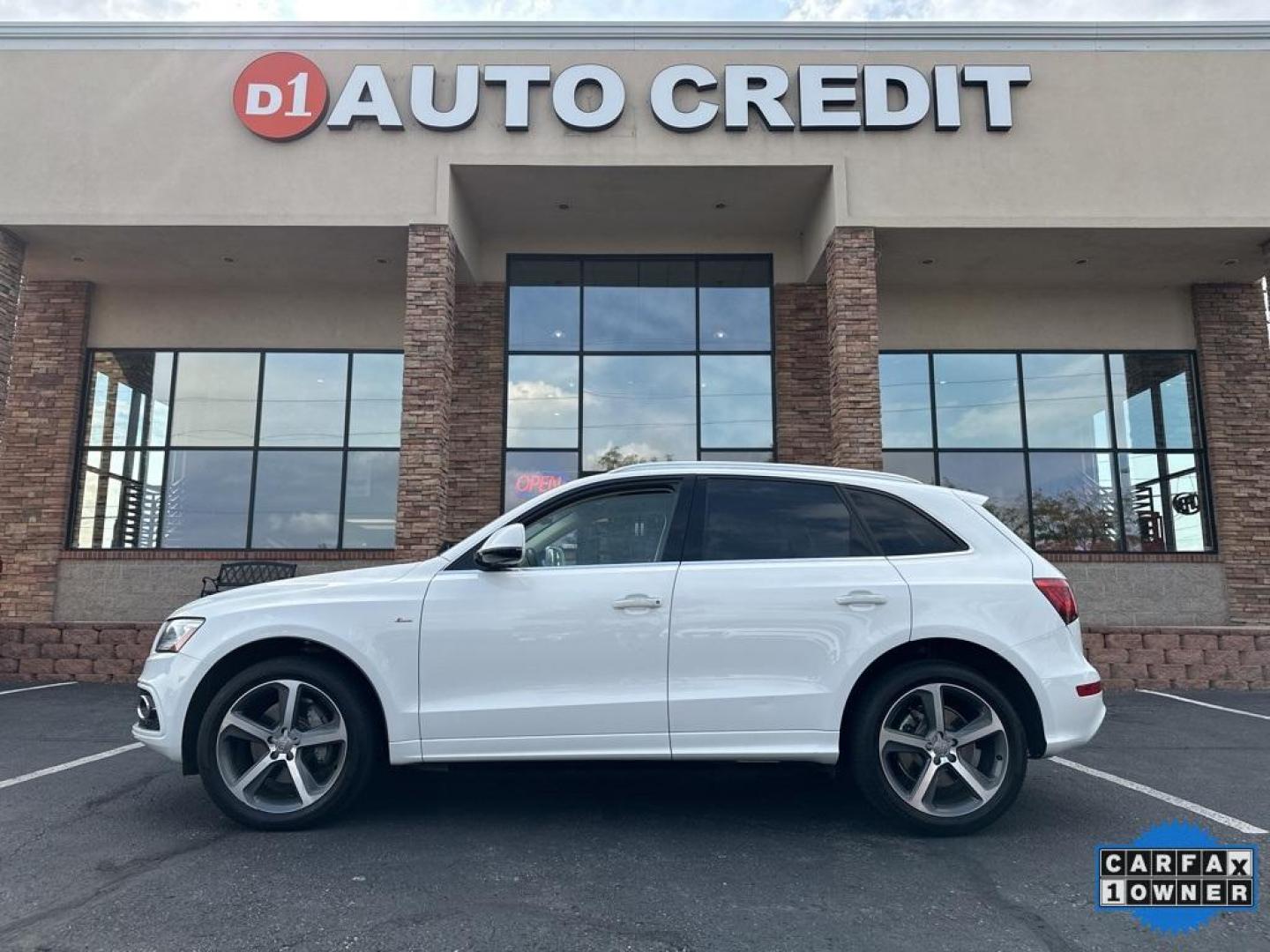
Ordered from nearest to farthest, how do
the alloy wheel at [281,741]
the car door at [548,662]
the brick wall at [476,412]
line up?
the car door at [548,662]
the alloy wheel at [281,741]
the brick wall at [476,412]

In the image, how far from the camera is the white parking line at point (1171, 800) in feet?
13.3

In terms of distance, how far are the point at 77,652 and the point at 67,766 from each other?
4781 millimetres

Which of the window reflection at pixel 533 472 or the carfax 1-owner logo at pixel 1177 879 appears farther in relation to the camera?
the window reflection at pixel 533 472

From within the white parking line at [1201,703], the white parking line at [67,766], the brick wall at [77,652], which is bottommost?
the white parking line at [67,766]

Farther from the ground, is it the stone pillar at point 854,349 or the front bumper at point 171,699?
the stone pillar at point 854,349

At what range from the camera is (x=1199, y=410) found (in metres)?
13.0

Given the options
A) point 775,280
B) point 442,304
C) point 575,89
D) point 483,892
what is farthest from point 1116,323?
point 483,892

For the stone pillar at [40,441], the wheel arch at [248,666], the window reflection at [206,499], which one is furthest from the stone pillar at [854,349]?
the stone pillar at [40,441]

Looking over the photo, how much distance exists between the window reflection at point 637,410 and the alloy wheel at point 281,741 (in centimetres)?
869

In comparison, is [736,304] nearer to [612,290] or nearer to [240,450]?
[612,290]

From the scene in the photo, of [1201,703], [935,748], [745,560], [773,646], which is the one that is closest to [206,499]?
[745,560]

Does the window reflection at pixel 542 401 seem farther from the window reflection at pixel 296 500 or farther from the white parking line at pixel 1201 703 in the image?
the white parking line at pixel 1201 703

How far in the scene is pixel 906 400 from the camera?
13.1 m

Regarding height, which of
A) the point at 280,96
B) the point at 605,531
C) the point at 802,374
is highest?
the point at 280,96
